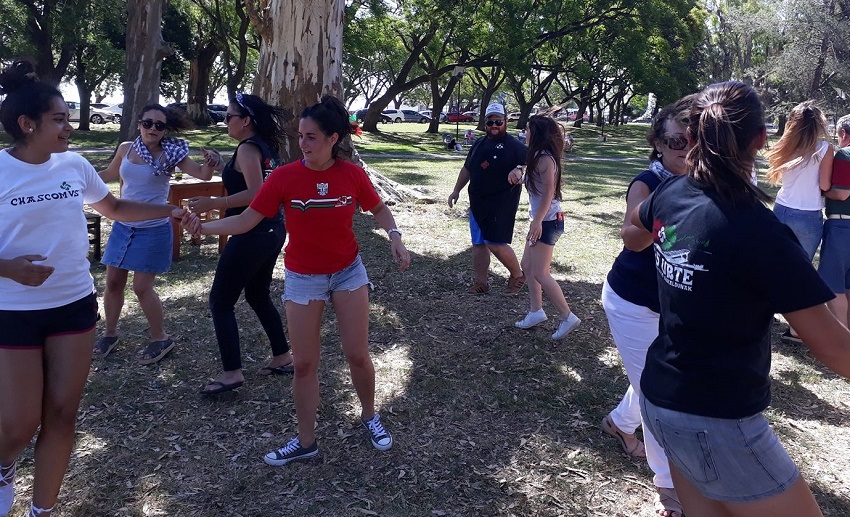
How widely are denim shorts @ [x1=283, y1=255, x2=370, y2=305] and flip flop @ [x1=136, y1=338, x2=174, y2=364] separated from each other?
201cm

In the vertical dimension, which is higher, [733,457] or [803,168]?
[803,168]

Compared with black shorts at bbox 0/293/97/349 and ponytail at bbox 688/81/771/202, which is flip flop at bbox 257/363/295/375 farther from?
ponytail at bbox 688/81/771/202

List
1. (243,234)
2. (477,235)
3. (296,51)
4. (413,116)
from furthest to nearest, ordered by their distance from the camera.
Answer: (413,116), (296,51), (477,235), (243,234)

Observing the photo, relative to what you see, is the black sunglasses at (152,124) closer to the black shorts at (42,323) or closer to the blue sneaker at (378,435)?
the black shorts at (42,323)

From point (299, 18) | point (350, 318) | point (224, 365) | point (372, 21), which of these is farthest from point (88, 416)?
point (372, 21)

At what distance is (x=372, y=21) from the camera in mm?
31641

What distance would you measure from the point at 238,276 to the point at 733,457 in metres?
3.08

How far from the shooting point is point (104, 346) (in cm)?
508

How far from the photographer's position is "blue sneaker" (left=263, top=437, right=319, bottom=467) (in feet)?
12.0

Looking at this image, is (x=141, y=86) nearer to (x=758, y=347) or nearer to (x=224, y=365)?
(x=224, y=365)

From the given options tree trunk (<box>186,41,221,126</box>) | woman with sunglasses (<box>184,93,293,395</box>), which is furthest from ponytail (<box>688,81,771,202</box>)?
tree trunk (<box>186,41,221,126</box>)

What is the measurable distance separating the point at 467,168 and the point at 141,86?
32.8ft

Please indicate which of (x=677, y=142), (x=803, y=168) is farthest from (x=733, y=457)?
(x=803, y=168)

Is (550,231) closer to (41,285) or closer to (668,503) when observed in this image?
(668,503)
